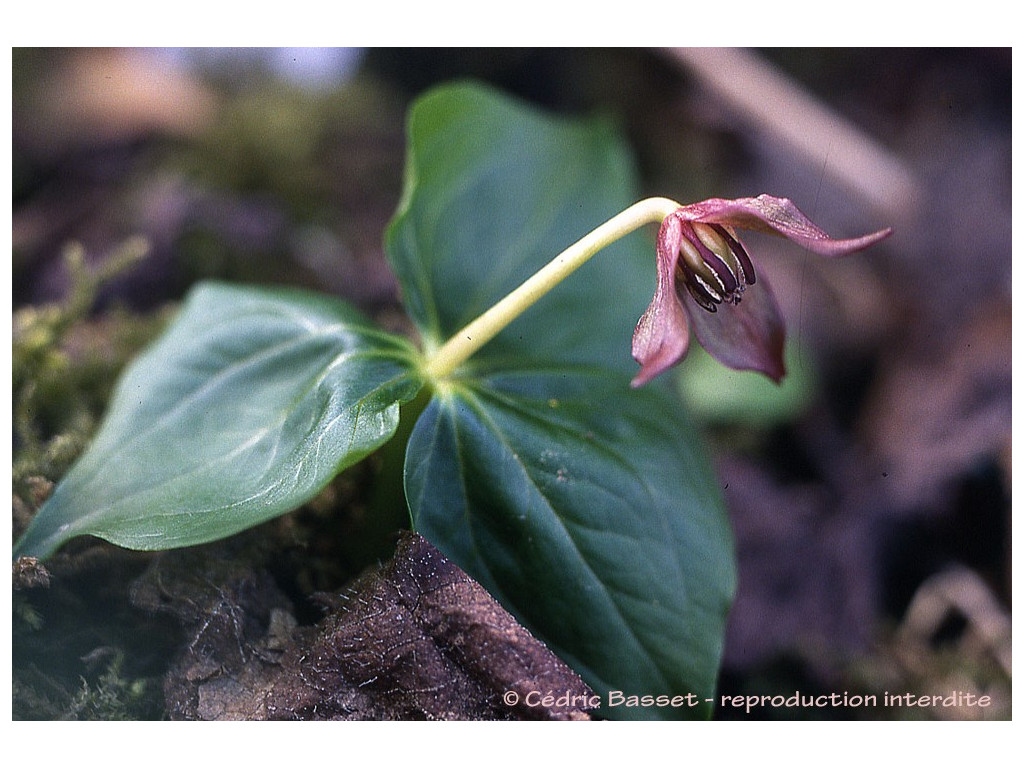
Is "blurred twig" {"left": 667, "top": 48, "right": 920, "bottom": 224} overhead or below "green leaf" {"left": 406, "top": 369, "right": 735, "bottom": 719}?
overhead

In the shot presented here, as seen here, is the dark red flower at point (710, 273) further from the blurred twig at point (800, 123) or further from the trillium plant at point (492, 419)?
the blurred twig at point (800, 123)

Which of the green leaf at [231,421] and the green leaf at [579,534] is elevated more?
the green leaf at [231,421]

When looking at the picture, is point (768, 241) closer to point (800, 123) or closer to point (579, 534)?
point (800, 123)

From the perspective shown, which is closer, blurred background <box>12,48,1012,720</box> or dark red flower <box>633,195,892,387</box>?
dark red flower <box>633,195,892,387</box>

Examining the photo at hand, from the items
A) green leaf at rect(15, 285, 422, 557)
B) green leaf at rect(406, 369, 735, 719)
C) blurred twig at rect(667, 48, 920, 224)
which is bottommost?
green leaf at rect(406, 369, 735, 719)

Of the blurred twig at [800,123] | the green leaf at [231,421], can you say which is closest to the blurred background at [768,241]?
the blurred twig at [800,123]

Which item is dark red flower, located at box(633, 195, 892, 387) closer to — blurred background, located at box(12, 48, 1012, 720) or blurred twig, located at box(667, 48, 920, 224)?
blurred background, located at box(12, 48, 1012, 720)

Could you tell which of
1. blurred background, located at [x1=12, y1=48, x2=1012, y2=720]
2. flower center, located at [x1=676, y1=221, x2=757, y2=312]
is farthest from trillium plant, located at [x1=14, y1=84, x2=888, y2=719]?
blurred background, located at [x1=12, y1=48, x2=1012, y2=720]
